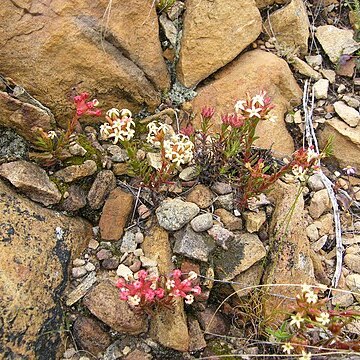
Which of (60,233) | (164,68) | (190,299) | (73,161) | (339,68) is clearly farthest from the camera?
(339,68)

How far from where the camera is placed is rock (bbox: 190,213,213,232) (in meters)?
4.22

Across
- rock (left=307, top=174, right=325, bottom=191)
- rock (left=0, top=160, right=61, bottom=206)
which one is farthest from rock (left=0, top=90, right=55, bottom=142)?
rock (left=307, top=174, right=325, bottom=191)

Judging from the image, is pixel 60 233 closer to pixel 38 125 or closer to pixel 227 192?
pixel 38 125

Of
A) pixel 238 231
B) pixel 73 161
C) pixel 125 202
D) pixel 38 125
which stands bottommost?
pixel 238 231

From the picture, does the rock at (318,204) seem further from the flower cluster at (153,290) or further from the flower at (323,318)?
the flower cluster at (153,290)

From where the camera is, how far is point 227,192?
4.57 metres

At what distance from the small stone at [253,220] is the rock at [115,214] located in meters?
1.04

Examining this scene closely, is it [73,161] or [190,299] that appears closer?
[190,299]

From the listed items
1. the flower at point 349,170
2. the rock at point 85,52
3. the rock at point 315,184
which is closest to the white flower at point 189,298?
the rock at point 315,184

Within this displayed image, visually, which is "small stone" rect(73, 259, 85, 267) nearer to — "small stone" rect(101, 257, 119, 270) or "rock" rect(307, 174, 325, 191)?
"small stone" rect(101, 257, 119, 270)

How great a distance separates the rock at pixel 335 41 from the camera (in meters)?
5.73

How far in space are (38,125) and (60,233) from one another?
0.95 m

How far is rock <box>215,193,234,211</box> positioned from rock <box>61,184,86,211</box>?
3.96 ft

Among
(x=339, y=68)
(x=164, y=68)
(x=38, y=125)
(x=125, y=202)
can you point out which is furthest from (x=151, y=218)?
(x=339, y=68)
